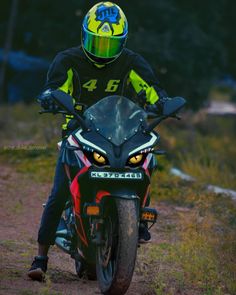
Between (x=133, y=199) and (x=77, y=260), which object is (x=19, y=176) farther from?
(x=133, y=199)

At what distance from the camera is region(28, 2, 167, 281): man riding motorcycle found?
272 inches

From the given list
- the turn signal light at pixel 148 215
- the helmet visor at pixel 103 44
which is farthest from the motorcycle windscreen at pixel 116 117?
the turn signal light at pixel 148 215

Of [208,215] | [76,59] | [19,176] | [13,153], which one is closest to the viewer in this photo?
[76,59]

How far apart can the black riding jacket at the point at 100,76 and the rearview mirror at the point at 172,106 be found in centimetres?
31

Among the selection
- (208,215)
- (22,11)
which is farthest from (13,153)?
(22,11)

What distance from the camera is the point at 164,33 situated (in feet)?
73.3

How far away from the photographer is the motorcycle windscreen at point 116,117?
649 cm

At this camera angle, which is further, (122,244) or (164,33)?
(164,33)

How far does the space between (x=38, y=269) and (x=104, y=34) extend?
5.34 feet

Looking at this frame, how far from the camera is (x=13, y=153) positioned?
14.1 m

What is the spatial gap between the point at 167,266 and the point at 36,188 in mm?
3930

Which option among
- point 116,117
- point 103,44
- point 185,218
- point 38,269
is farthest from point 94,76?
point 185,218

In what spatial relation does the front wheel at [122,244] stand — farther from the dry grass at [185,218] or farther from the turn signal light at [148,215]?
the dry grass at [185,218]

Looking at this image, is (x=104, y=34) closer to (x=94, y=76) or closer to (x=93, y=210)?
(x=94, y=76)
